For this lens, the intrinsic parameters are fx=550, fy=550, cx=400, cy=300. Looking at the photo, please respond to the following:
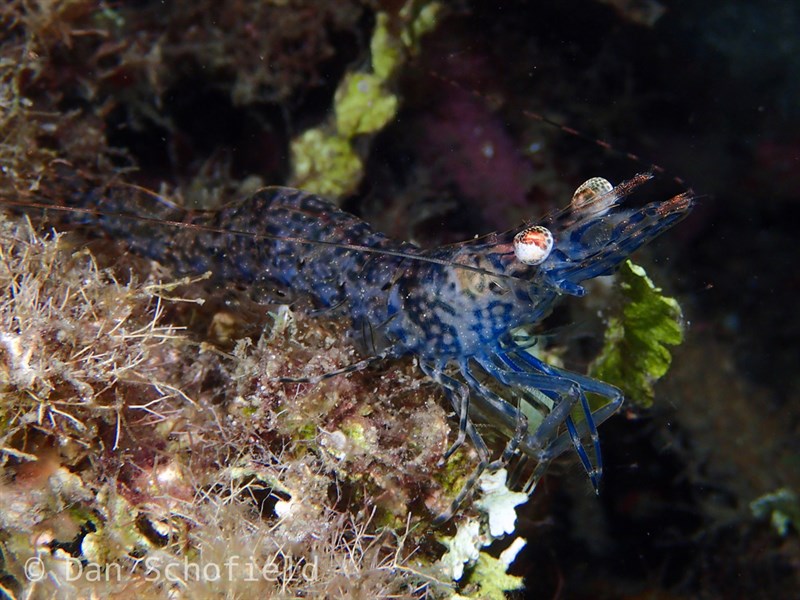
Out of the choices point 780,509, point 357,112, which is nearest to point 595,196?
point 357,112

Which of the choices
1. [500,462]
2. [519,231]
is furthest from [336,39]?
[500,462]

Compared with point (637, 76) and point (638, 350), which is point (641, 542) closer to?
point (638, 350)

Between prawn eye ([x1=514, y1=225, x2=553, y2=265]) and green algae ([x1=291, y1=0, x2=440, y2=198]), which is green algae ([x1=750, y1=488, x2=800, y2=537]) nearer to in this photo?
prawn eye ([x1=514, y1=225, x2=553, y2=265])

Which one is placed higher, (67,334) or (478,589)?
(67,334)

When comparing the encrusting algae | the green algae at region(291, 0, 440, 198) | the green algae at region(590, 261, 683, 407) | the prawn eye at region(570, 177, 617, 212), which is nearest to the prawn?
the prawn eye at region(570, 177, 617, 212)

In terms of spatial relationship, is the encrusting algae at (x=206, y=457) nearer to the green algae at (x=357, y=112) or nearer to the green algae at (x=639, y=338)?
the green algae at (x=639, y=338)

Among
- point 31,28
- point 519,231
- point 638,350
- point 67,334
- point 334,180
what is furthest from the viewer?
point 334,180

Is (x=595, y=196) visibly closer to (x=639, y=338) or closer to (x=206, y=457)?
(x=639, y=338)

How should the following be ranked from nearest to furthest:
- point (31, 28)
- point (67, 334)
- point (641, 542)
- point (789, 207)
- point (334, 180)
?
1. point (67, 334)
2. point (31, 28)
3. point (334, 180)
4. point (641, 542)
5. point (789, 207)
